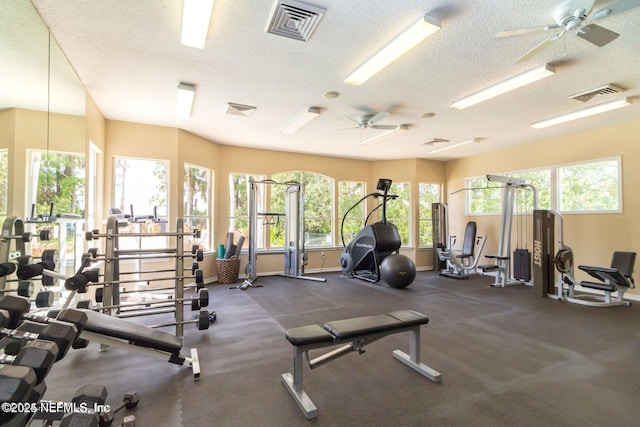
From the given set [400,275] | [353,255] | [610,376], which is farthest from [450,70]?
[353,255]

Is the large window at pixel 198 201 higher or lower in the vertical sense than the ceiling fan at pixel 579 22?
lower

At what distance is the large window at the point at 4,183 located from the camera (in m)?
2.06

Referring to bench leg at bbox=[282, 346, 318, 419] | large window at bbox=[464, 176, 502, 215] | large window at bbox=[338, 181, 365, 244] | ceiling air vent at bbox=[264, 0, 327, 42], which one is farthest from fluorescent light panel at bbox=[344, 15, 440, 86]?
large window at bbox=[464, 176, 502, 215]

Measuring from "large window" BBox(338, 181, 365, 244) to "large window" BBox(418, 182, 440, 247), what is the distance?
4.85ft

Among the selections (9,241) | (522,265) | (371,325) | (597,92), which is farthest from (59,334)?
(522,265)

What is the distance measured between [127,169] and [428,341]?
5071 mm

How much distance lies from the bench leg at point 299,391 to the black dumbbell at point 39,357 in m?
1.28

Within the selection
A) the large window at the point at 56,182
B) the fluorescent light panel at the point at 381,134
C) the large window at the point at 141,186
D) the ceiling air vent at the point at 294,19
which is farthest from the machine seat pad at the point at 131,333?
the fluorescent light panel at the point at 381,134

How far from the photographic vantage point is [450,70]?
10.3 ft

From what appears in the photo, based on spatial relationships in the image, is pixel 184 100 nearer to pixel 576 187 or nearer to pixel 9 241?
pixel 9 241

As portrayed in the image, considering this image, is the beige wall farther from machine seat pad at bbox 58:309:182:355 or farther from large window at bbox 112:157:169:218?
large window at bbox 112:157:169:218

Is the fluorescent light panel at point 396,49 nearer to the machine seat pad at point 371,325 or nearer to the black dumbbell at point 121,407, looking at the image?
the machine seat pad at point 371,325

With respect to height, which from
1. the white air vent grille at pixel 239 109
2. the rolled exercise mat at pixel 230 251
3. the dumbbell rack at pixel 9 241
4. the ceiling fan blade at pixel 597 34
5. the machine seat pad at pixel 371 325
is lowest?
the machine seat pad at pixel 371 325

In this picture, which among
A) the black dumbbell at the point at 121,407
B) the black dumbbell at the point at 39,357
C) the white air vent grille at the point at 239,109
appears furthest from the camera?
the white air vent grille at the point at 239,109
